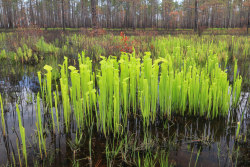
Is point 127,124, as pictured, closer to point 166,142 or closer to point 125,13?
point 166,142

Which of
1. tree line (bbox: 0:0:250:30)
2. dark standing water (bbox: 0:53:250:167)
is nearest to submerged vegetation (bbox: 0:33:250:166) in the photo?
dark standing water (bbox: 0:53:250:167)

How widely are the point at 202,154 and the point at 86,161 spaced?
2.89ft

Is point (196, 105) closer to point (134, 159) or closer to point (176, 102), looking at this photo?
point (176, 102)

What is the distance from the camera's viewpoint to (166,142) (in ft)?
5.25

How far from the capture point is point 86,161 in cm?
140

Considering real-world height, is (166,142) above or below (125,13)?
below

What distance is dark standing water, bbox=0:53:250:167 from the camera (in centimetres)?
139

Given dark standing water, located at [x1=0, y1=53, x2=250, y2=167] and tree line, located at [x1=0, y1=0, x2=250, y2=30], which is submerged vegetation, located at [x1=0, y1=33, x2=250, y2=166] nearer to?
dark standing water, located at [x1=0, y1=53, x2=250, y2=167]

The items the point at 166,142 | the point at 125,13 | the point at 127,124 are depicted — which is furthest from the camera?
the point at 125,13

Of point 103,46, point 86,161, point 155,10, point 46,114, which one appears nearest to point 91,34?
point 103,46

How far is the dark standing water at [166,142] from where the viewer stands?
1.39m

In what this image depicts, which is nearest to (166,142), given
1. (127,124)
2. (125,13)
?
(127,124)

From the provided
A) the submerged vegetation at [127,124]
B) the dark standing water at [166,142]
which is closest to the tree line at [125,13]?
the submerged vegetation at [127,124]

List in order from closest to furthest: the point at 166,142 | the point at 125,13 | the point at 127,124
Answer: the point at 166,142 < the point at 127,124 < the point at 125,13
